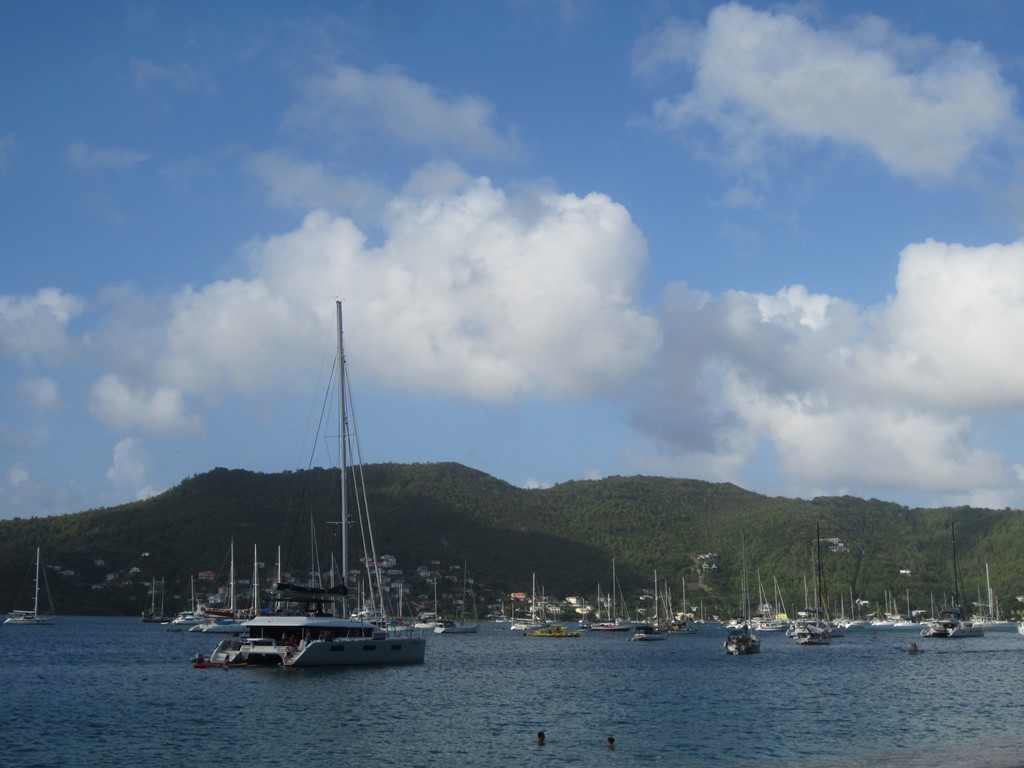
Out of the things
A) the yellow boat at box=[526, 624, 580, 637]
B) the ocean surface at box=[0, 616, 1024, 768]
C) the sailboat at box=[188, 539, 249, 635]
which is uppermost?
the sailboat at box=[188, 539, 249, 635]

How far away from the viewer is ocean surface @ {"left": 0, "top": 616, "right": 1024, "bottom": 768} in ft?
109

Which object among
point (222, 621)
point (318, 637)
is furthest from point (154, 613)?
point (318, 637)

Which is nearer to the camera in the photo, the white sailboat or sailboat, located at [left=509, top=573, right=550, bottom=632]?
the white sailboat

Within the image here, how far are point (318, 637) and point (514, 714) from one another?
17324 millimetres

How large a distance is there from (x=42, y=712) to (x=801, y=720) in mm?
31689

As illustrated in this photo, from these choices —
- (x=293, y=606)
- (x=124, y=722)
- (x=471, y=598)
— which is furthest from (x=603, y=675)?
(x=471, y=598)

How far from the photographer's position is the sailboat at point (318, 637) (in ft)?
189

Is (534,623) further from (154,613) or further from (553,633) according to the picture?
(154,613)

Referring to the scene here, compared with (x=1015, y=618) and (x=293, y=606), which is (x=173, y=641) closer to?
(x=293, y=606)

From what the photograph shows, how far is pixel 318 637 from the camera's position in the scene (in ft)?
190

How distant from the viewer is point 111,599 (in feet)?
610

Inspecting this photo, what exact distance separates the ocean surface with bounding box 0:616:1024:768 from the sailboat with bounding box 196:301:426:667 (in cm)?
106

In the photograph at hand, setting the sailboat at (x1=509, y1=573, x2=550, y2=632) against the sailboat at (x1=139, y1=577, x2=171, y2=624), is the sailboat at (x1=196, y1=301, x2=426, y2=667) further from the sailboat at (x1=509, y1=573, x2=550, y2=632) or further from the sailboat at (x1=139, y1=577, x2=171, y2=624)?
the sailboat at (x1=139, y1=577, x2=171, y2=624)

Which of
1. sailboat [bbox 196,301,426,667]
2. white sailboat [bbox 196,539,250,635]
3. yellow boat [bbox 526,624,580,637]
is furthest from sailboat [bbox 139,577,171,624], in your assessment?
sailboat [bbox 196,301,426,667]
